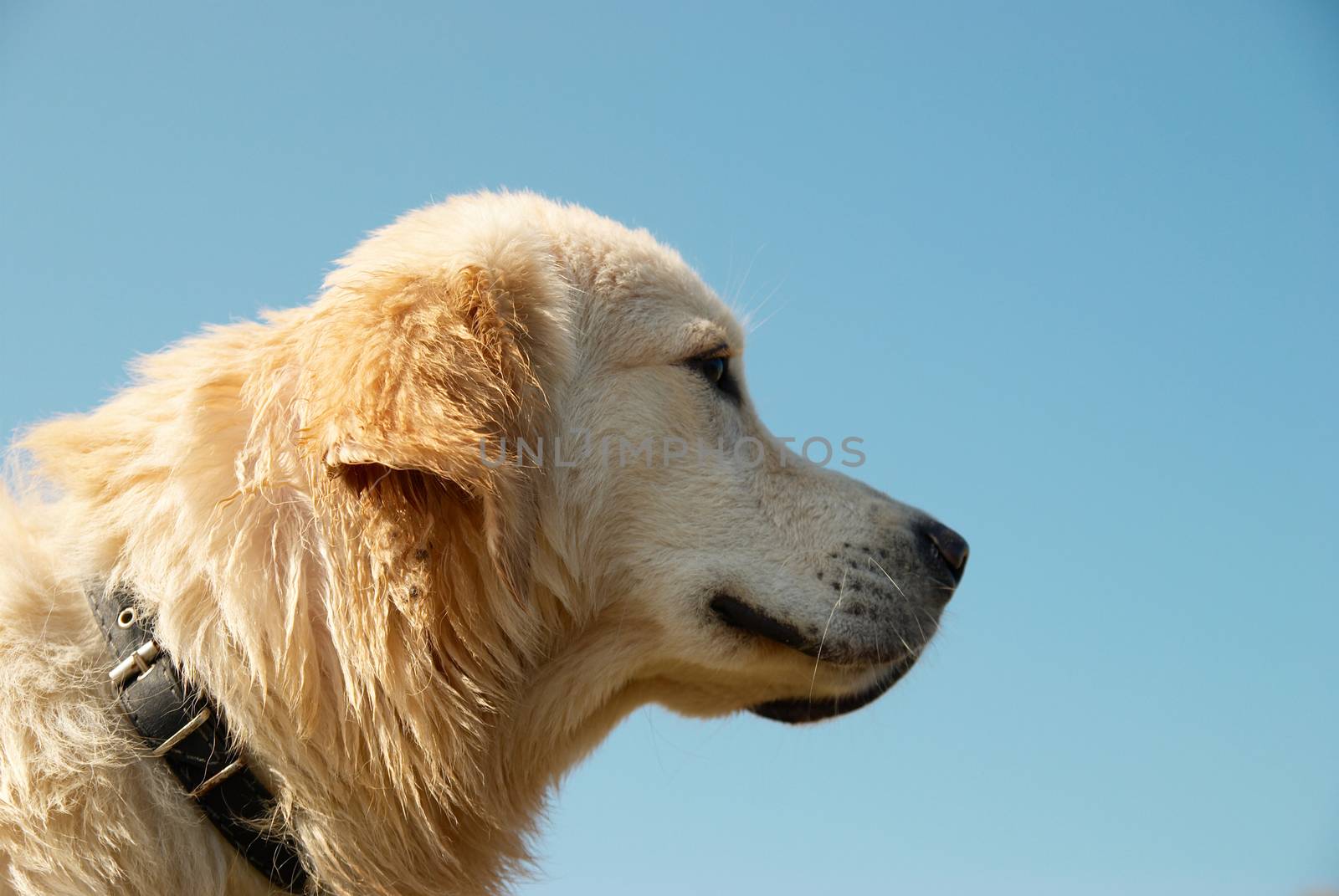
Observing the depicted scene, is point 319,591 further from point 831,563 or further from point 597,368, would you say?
point 831,563

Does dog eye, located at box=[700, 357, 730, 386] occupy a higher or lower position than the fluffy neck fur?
higher

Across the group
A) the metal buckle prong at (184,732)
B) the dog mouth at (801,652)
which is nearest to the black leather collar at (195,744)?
the metal buckle prong at (184,732)

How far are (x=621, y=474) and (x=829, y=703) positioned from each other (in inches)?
43.3

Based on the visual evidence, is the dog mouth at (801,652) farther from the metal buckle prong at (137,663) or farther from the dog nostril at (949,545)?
the metal buckle prong at (137,663)

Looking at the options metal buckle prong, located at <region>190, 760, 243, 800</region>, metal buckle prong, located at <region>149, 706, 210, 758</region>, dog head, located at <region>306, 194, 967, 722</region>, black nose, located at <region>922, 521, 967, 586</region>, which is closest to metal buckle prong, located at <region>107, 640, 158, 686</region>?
metal buckle prong, located at <region>149, 706, 210, 758</region>

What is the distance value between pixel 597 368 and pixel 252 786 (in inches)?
62.1

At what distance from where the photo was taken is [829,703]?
146 inches

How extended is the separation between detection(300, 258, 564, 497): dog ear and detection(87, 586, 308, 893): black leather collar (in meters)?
0.66

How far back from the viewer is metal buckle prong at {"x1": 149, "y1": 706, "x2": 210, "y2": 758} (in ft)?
8.80

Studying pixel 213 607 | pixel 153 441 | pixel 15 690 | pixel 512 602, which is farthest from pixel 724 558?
pixel 15 690

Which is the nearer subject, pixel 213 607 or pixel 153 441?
pixel 213 607

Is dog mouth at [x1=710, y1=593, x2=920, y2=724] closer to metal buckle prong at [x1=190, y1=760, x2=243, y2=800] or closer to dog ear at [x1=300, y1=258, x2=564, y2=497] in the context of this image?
dog ear at [x1=300, y1=258, x2=564, y2=497]

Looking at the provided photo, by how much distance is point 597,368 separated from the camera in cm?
352

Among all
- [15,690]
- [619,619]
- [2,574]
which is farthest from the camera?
[619,619]
